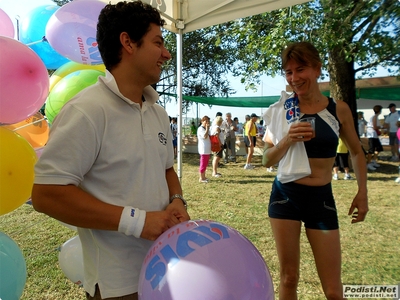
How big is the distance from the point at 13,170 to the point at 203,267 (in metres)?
1.24

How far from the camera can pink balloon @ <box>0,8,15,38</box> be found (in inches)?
86.7

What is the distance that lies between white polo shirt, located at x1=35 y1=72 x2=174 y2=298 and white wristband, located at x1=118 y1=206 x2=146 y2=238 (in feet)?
0.24

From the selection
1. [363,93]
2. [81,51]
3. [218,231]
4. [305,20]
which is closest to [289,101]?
[218,231]

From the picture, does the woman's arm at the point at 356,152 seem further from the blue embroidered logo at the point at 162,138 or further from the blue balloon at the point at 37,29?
the blue balloon at the point at 37,29

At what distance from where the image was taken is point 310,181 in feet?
5.86

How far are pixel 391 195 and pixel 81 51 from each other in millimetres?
5836

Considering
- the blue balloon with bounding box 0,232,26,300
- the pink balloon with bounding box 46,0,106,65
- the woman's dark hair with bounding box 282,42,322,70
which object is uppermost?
the pink balloon with bounding box 46,0,106,65

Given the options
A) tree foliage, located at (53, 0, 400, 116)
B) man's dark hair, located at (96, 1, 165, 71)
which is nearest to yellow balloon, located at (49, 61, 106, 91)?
man's dark hair, located at (96, 1, 165, 71)

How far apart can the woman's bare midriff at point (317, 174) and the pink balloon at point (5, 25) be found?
226 cm

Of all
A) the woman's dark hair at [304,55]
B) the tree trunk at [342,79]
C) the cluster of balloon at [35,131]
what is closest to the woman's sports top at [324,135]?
the woman's dark hair at [304,55]

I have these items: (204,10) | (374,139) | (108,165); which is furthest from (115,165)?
(374,139)

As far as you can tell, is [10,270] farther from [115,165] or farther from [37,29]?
[37,29]

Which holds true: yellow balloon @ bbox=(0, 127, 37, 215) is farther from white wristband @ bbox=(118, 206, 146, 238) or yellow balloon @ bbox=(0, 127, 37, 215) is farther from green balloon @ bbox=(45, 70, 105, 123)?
white wristband @ bbox=(118, 206, 146, 238)

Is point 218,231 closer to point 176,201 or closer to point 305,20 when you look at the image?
point 176,201
